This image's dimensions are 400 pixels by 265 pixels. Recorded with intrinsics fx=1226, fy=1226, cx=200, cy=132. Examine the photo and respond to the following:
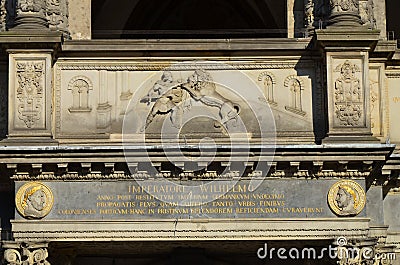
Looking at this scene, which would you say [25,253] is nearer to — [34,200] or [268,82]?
[34,200]

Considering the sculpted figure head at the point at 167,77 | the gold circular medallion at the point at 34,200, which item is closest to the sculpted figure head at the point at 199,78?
the sculpted figure head at the point at 167,77

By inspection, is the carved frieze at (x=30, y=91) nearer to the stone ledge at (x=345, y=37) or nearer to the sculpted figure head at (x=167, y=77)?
the sculpted figure head at (x=167, y=77)

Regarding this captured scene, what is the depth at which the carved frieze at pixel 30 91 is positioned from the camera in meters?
20.7

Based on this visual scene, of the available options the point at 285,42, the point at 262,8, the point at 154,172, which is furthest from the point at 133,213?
the point at 262,8

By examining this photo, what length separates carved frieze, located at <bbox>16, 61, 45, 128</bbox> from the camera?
2067 cm

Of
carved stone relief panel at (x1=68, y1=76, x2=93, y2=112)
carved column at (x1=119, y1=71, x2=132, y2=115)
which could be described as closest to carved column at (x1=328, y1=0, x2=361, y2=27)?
carved column at (x1=119, y1=71, x2=132, y2=115)

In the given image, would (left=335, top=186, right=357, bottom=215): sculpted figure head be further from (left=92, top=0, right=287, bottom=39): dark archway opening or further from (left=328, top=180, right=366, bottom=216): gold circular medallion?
(left=92, top=0, right=287, bottom=39): dark archway opening

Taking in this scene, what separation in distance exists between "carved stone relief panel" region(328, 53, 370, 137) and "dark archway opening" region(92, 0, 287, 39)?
18.0ft

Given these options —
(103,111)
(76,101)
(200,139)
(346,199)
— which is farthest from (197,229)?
(76,101)

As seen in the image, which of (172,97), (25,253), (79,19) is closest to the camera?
(25,253)

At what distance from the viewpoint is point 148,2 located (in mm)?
29562

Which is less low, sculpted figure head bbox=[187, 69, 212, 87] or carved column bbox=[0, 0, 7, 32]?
carved column bbox=[0, 0, 7, 32]

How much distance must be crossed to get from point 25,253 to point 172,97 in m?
3.66

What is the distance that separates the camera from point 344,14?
21406mm
